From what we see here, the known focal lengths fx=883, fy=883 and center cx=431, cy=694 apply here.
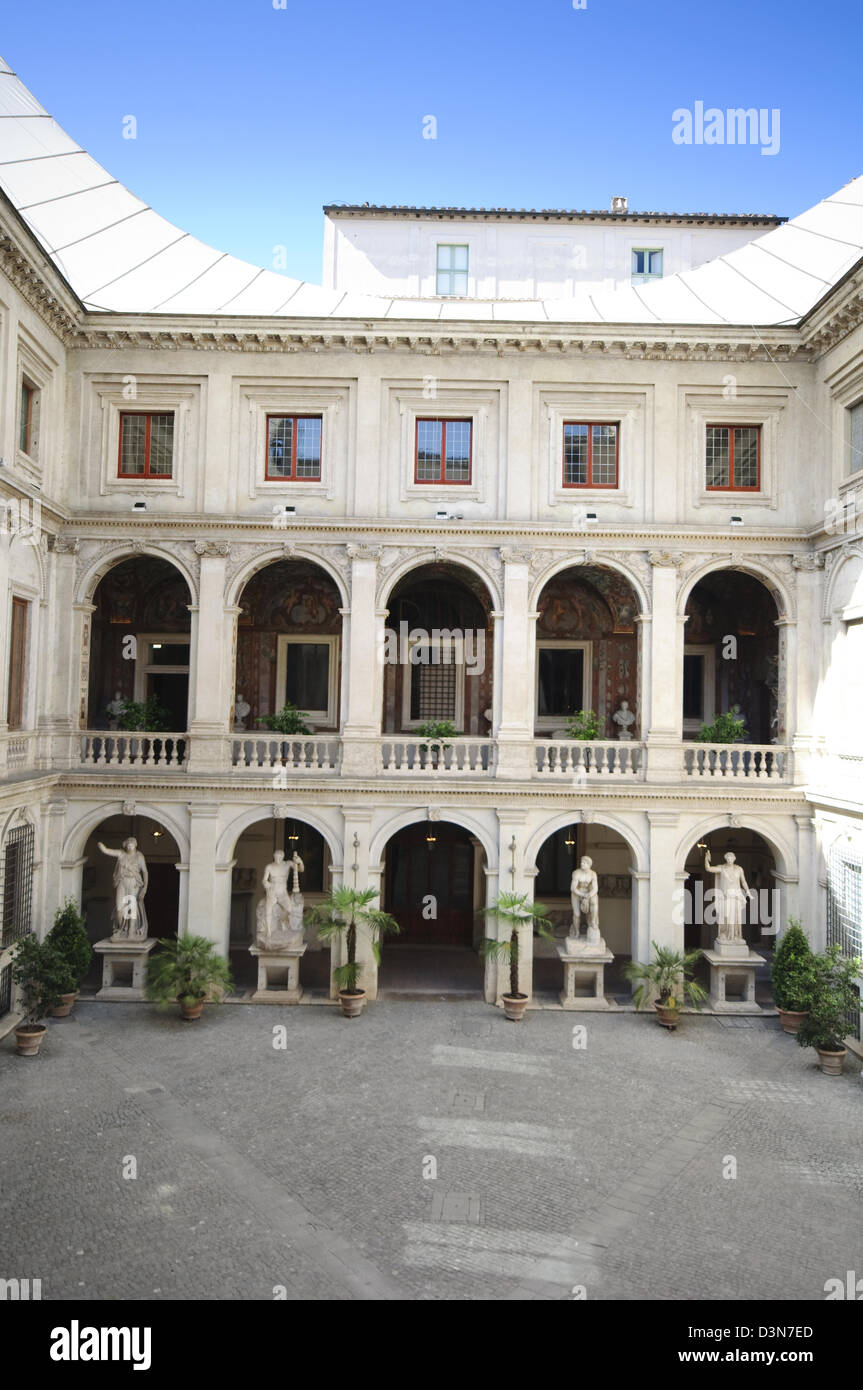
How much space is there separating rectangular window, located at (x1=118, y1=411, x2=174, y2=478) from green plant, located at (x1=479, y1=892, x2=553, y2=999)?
40.6ft

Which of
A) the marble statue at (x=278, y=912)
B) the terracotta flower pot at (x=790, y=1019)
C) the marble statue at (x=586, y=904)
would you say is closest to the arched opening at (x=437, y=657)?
the marble statue at (x=586, y=904)

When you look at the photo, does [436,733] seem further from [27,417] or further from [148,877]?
[27,417]

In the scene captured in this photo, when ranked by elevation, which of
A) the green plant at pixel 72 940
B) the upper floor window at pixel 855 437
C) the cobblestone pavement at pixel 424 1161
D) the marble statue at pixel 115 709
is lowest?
the cobblestone pavement at pixel 424 1161

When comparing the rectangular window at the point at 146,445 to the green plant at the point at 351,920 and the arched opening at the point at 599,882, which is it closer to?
the green plant at the point at 351,920

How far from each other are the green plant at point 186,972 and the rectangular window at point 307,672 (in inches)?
288

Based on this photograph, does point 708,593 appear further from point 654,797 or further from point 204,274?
point 204,274

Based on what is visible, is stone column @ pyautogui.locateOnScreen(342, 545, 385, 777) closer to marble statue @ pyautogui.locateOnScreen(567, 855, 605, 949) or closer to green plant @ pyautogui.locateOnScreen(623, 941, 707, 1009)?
marble statue @ pyautogui.locateOnScreen(567, 855, 605, 949)

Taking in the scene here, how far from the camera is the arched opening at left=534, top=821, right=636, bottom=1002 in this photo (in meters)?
23.8

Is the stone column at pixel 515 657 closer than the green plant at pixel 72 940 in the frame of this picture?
No

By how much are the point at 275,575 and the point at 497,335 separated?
8363 millimetres

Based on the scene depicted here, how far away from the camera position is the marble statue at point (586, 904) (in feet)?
64.4

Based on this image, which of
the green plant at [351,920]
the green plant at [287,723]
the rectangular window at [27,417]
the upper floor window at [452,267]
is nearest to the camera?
the rectangular window at [27,417]

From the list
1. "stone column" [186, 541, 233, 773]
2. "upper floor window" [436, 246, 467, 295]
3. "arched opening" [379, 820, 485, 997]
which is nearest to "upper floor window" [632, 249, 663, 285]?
"upper floor window" [436, 246, 467, 295]
